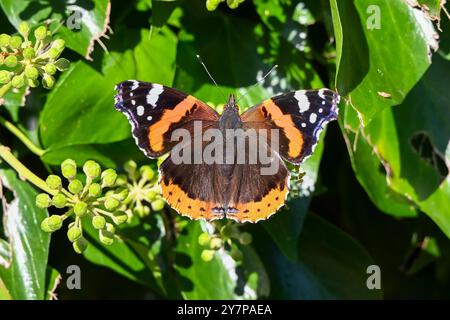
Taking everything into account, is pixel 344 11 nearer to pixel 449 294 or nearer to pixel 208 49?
pixel 208 49

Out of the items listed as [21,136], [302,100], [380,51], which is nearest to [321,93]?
[302,100]

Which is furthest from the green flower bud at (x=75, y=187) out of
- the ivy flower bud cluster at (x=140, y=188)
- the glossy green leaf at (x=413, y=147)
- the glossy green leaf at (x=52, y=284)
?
the glossy green leaf at (x=413, y=147)

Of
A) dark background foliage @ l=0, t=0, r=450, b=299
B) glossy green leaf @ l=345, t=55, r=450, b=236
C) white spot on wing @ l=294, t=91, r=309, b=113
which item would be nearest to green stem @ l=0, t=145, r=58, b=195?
dark background foliage @ l=0, t=0, r=450, b=299

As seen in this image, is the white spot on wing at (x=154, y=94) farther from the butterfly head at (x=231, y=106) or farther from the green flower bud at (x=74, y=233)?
the green flower bud at (x=74, y=233)

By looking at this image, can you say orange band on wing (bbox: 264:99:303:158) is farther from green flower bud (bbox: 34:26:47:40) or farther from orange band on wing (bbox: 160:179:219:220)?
green flower bud (bbox: 34:26:47:40)

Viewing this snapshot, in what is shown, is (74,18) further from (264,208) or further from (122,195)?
(264,208)

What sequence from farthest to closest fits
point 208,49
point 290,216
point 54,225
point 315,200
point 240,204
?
point 315,200 → point 208,49 → point 290,216 → point 240,204 → point 54,225

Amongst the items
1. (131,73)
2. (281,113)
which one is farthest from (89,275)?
(281,113)
